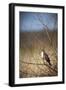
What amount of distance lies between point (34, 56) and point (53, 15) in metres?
0.26

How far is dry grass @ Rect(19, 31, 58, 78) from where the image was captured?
5.02 feet

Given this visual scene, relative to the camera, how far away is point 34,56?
5.11ft

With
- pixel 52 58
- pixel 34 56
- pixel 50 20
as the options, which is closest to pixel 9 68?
pixel 34 56

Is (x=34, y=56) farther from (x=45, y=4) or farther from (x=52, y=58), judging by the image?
(x=45, y=4)

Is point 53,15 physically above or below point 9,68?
above

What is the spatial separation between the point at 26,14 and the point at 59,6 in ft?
0.67

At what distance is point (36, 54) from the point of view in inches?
61.4

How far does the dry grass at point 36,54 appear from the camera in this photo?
60.2 inches
